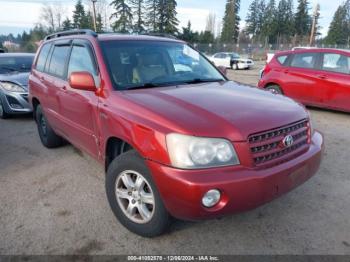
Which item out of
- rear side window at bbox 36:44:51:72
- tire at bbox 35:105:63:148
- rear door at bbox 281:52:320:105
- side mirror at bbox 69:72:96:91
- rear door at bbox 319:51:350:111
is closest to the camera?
side mirror at bbox 69:72:96:91

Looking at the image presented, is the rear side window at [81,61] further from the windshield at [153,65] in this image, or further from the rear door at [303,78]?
the rear door at [303,78]

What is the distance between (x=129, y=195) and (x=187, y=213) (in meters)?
0.75

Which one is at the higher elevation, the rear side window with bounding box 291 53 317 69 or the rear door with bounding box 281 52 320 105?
the rear side window with bounding box 291 53 317 69

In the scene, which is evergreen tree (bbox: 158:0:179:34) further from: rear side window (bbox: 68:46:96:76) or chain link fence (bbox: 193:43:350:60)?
rear side window (bbox: 68:46:96:76)

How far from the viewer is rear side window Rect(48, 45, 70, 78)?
427 cm

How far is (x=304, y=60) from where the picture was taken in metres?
8.12

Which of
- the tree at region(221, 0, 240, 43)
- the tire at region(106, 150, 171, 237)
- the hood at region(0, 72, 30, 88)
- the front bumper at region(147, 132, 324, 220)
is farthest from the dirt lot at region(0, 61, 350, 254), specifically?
the tree at region(221, 0, 240, 43)

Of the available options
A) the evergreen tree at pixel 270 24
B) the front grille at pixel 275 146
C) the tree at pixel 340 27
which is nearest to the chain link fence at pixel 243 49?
the evergreen tree at pixel 270 24

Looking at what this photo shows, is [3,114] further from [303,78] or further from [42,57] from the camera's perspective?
[303,78]

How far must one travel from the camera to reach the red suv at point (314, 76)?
736cm

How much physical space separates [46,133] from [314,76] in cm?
612

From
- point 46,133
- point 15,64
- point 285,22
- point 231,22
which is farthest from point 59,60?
point 285,22

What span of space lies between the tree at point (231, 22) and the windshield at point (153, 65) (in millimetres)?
76034

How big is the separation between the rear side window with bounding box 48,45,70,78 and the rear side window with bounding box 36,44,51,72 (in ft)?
1.18
